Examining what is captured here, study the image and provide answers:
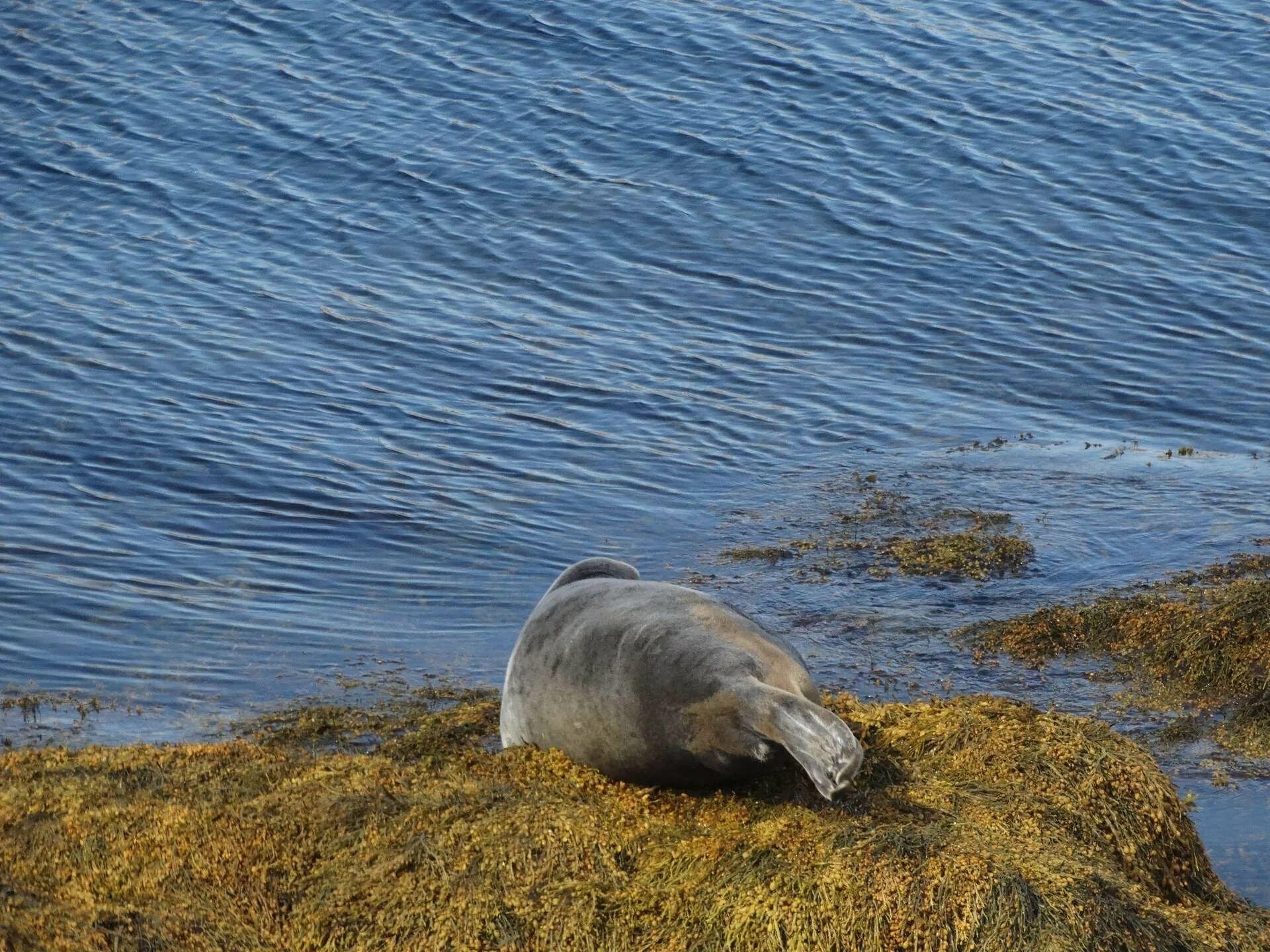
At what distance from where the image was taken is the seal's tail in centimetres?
692

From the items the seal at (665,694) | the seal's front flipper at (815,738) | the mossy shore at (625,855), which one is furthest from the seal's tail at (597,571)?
the seal's front flipper at (815,738)

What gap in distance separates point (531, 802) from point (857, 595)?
4553 mm

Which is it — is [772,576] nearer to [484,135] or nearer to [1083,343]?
[1083,343]

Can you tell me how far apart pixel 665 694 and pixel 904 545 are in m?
4.97

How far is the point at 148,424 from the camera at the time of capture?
1260 centimetres

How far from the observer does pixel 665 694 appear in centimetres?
528

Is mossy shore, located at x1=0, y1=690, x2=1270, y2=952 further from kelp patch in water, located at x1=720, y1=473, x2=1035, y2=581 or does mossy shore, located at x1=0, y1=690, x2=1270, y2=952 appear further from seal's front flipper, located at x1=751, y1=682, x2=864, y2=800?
kelp patch in water, located at x1=720, y1=473, x2=1035, y2=581

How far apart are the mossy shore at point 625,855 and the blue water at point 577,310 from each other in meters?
1.05

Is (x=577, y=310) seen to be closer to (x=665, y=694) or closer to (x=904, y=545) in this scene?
(x=904, y=545)

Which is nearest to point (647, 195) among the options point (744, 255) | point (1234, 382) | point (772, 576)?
point (744, 255)

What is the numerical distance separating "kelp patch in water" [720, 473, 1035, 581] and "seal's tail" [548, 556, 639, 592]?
2809 millimetres

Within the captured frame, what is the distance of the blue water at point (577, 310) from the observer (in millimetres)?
9922

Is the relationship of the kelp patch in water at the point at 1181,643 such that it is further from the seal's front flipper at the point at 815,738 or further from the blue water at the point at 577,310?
the seal's front flipper at the point at 815,738

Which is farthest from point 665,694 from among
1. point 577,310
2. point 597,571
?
point 577,310
